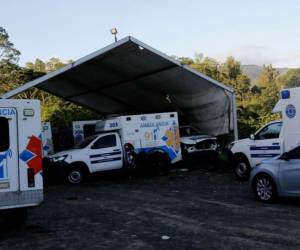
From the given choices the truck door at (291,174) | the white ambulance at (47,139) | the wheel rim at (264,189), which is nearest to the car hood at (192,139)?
the white ambulance at (47,139)

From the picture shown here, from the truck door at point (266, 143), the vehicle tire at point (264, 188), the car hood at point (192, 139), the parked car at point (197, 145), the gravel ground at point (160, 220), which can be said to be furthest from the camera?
the car hood at point (192, 139)

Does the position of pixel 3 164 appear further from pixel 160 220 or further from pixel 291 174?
pixel 291 174

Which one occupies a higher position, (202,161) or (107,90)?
(107,90)

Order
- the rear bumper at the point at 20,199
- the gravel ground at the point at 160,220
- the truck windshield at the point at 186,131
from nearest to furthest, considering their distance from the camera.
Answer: the gravel ground at the point at 160,220 → the rear bumper at the point at 20,199 → the truck windshield at the point at 186,131

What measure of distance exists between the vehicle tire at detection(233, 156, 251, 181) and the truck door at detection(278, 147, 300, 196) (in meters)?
4.63

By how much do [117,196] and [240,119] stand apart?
14.3 metres

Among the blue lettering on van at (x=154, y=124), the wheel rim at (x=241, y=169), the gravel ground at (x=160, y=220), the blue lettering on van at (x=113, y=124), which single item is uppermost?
the blue lettering on van at (x=113, y=124)

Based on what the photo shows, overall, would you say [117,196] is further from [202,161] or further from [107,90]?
[107,90]

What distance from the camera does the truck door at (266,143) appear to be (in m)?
15.5

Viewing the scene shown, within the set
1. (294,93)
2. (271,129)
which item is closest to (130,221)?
(294,93)

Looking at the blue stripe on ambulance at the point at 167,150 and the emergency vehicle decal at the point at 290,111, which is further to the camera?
the blue stripe on ambulance at the point at 167,150

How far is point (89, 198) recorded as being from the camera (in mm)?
14234

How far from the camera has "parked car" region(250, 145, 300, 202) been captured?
11.4 metres

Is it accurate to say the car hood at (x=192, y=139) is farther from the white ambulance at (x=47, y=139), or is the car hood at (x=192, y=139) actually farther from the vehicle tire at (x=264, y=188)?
the vehicle tire at (x=264, y=188)
